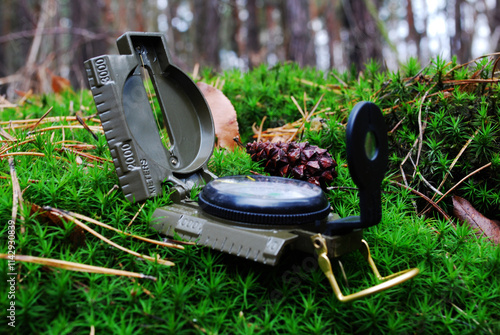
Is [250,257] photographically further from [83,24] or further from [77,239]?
[83,24]

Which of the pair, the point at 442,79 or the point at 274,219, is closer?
the point at 274,219

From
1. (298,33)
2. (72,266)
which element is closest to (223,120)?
(72,266)

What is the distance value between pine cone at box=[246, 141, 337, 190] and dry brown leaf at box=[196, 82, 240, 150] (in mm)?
316

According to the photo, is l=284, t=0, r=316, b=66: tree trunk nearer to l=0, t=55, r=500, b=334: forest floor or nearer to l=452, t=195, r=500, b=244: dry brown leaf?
l=0, t=55, r=500, b=334: forest floor

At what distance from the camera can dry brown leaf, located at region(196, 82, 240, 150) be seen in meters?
2.20

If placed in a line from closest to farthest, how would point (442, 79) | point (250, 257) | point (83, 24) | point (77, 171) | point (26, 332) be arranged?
1. point (26, 332)
2. point (250, 257)
3. point (77, 171)
4. point (442, 79)
5. point (83, 24)

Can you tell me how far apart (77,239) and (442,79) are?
204 cm

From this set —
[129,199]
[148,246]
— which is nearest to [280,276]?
[148,246]

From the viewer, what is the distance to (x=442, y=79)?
2174 millimetres

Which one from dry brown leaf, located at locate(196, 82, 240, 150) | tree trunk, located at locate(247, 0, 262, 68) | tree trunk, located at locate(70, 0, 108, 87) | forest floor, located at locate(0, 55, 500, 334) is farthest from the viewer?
tree trunk, located at locate(247, 0, 262, 68)

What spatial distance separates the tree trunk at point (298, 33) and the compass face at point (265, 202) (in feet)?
11.8

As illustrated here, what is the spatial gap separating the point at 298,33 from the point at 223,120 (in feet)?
9.55

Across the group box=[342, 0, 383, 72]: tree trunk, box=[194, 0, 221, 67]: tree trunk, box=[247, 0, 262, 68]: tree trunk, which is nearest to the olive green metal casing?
box=[342, 0, 383, 72]: tree trunk

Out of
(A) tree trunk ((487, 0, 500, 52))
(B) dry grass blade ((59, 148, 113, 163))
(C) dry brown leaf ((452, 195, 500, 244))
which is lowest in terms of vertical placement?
(C) dry brown leaf ((452, 195, 500, 244))
